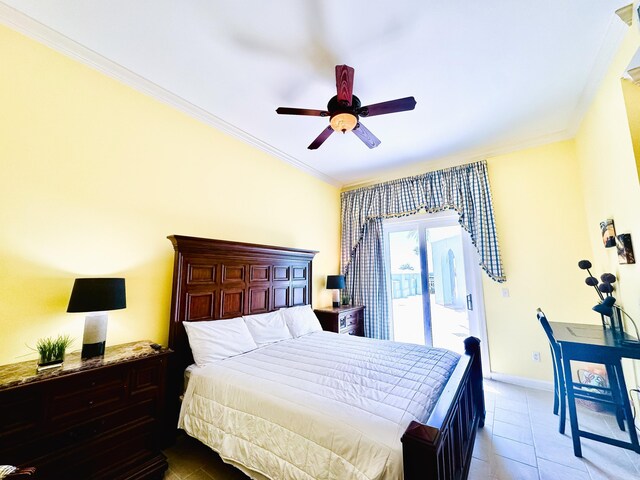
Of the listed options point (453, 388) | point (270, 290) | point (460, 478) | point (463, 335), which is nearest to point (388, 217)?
point (463, 335)

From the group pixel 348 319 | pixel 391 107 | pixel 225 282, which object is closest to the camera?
pixel 391 107

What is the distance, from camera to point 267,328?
9.06 ft

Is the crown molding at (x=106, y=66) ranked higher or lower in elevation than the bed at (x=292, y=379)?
higher

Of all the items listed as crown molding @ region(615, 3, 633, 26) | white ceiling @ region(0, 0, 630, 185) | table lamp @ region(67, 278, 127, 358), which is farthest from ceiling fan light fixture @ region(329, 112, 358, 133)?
table lamp @ region(67, 278, 127, 358)

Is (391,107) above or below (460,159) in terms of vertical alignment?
below

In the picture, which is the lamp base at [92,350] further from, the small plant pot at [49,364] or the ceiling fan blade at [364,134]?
the ceiling fan blade at [364,134]

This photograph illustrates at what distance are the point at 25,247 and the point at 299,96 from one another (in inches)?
93.7

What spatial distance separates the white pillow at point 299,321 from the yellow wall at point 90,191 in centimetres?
118

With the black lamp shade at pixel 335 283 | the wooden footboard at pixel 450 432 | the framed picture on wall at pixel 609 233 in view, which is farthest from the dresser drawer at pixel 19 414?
the framed picture on wall at pixel 609 233

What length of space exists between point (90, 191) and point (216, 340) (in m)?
1.56

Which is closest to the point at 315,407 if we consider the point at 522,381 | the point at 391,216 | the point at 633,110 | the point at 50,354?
the point at 50,354

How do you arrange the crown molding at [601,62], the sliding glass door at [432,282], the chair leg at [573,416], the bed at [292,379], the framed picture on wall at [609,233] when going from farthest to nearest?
the sliding glass door at [432,282] < the framed picture on wall at [609,233] < the chair leg at [573,416] < the crown molding at [601,62] < the bed at [292,379]

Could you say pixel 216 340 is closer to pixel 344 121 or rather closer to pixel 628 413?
pixel 344 121

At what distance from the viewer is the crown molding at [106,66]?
1767 mm
